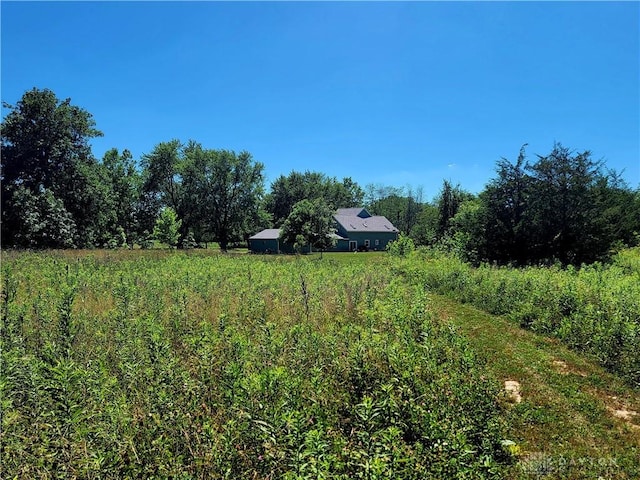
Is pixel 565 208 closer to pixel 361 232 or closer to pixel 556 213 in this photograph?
pixel 556 213

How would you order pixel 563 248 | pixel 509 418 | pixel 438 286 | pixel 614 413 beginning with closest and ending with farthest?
pixel 509 418 → pixel 614 413 → pixel 438 286 → pixel 563 248

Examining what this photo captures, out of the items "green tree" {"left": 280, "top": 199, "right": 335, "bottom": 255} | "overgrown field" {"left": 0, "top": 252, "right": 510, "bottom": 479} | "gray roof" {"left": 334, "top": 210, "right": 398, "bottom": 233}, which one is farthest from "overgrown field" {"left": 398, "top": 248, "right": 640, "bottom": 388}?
"gray roof" {"left": 334, "top": 210, "right": 398, "bottom": 233}

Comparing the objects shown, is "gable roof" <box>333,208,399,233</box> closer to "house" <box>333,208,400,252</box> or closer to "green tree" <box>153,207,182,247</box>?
"house" <box>333,208,400,252</box>

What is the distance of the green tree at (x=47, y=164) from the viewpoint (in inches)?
1097

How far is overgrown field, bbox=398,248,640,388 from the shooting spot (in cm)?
582

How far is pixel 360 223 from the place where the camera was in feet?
176

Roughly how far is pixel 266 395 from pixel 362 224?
50990 millimetres

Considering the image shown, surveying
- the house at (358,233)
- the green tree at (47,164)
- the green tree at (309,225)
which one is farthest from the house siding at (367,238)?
the green tree at (47,164)

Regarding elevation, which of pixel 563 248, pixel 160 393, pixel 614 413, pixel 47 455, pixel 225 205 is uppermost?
pixel 225 205

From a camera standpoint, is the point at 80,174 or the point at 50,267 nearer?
the point at 50,267

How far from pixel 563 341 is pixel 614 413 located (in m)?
2.60

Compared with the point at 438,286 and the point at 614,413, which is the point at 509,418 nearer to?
the point at 614,413

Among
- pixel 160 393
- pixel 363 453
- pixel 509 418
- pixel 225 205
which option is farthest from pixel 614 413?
pixel 225 205

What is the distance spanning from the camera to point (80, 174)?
31.1 m
